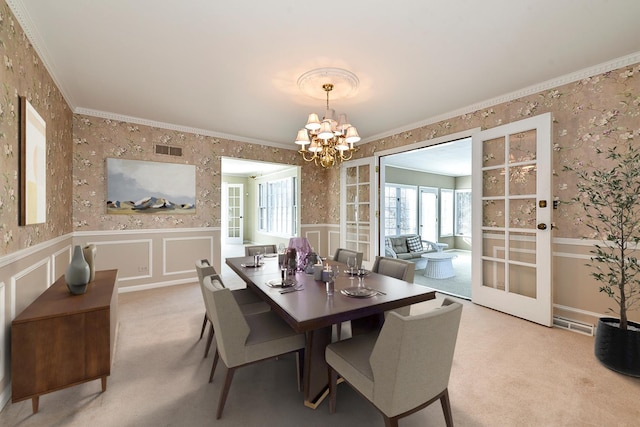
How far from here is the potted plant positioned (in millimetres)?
2195

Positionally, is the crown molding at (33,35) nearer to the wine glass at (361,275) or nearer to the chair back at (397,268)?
the wine glass at (361,275)

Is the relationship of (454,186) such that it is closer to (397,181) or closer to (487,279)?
(397,181)

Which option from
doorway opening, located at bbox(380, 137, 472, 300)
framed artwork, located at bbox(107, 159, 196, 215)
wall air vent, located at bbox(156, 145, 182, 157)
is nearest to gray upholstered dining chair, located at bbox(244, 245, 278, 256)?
framed artwork, located at bbox(107, 159, 196, 215)

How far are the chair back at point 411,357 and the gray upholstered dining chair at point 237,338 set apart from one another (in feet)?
2.17

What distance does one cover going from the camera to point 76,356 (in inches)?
71.3

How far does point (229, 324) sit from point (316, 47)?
85.5 inches

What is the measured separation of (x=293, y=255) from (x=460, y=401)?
1512mm

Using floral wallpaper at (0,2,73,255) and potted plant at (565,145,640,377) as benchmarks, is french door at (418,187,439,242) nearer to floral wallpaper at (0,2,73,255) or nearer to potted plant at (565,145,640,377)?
potted plant at (565,145,640,377)

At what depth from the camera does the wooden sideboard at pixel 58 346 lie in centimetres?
167

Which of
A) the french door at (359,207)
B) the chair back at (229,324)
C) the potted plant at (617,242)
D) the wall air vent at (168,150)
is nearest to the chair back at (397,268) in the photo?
the chair back at (229,324)

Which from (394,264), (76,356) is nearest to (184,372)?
(76,356)

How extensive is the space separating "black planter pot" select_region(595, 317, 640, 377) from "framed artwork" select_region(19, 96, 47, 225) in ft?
14.8

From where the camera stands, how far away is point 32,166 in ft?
7.15

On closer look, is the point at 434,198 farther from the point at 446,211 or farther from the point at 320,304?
the point at 320,304
